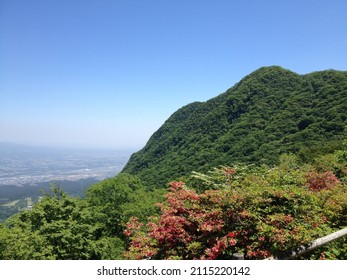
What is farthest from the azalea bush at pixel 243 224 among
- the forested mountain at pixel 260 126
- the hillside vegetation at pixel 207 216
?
the forested mountain at pixel 260 126

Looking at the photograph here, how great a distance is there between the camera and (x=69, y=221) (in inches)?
670

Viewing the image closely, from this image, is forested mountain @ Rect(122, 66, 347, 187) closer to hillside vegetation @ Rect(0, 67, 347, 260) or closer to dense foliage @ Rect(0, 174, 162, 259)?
hillside vegetation @ Rect(0, 67, 347, 260)

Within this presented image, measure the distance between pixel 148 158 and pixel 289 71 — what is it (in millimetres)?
54764

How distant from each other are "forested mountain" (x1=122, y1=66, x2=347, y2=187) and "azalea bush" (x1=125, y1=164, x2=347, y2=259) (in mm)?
32721

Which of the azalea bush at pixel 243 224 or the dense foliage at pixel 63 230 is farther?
the dense foliage at pixel 63 230

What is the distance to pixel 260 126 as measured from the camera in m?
72.1

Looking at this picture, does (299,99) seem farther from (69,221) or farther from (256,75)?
(69,221)

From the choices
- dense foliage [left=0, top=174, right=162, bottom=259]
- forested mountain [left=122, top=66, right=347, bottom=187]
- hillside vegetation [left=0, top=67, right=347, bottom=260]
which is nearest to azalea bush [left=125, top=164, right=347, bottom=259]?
hillside vegetation [left=0, top=67, right=347, bottom=260]

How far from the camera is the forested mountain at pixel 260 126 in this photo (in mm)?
56903

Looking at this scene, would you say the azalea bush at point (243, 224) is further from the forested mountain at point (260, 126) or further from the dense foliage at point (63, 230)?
the forested mountain at point (260, 126)

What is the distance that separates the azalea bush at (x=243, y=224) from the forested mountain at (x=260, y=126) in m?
32.7

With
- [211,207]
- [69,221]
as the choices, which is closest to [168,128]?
[69,221]

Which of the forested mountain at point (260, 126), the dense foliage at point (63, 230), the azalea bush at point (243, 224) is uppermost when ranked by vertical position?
the forested mountain at point (260, 126)

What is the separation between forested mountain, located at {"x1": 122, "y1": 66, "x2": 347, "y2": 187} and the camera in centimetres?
5690
